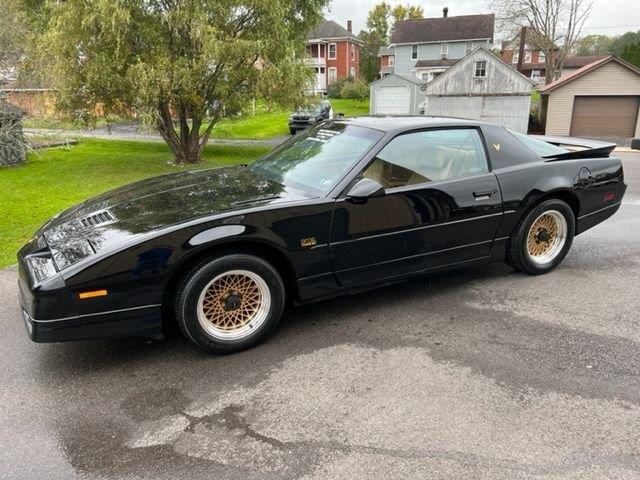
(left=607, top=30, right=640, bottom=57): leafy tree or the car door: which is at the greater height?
(left=607, top=30, right=640, bottom=57): leafy tree

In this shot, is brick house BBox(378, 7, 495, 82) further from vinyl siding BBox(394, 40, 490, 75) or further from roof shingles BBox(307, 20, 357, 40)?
roof shingles BBox(307, 20, 357, 40)

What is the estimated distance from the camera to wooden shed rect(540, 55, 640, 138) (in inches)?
888

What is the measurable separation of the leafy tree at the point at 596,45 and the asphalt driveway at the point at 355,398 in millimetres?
77288

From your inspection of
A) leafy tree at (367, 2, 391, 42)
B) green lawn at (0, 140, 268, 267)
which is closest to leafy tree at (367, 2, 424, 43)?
leafy tree at (367, 2, 391, 42)

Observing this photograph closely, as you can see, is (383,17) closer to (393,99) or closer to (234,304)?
(393,99)

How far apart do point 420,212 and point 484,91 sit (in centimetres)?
2486

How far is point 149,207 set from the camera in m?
3.50

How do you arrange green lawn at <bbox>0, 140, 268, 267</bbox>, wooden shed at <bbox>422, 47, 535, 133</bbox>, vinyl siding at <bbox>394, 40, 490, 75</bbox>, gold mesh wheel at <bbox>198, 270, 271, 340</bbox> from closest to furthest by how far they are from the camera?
gold mesh wheel at <bbox>198, 270, 271, 340</bbox>
green lawn at <bbox>0, 140, 268, 267</bbox>
wooden shed at <bbox>422, 47, 535, 133</bbox>
vinyl siding at <bbox>394, 40, 490, 75</bbox>

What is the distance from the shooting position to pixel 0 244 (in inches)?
227

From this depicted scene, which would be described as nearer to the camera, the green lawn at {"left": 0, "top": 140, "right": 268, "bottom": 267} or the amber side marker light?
the amber side marker light

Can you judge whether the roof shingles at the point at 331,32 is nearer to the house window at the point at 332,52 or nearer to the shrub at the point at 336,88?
the house window at the point at 332,52

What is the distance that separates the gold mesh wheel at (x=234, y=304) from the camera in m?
3.17

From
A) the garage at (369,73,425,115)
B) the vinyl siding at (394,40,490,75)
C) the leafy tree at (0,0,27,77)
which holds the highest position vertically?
the vinyl siding at (394,40,490,75)

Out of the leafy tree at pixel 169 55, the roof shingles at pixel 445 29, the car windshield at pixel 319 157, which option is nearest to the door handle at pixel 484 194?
the car windshield at pixel 319 157
